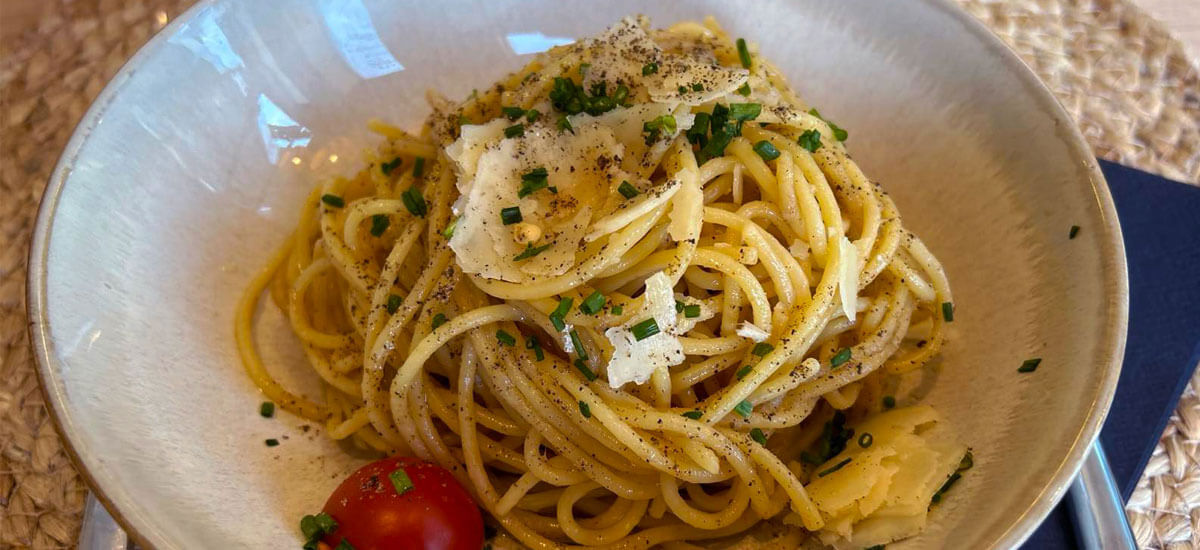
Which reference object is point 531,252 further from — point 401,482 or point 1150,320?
point 1150,320

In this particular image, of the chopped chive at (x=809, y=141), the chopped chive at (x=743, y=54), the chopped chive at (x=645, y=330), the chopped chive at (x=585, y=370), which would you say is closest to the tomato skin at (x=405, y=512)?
the chopped chive at (x=585, y=370)

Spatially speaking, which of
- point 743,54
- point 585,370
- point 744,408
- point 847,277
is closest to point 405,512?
point 585,370

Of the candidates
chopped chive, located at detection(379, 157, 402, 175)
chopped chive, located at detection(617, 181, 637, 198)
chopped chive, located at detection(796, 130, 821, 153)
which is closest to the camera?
chopped chive, located at detection(617, 181, 637, 198)

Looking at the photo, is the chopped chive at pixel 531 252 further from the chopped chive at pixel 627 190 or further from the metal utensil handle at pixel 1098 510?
the metal utensil handle at pixel 1098 510

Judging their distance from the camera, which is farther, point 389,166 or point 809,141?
point 389,166

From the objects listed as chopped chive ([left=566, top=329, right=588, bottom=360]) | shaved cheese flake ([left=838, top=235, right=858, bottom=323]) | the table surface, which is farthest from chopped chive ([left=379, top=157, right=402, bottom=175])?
the table surface

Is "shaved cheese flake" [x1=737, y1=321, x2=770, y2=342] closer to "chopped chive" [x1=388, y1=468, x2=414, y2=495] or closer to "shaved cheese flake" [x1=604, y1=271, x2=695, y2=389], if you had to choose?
"shaved cheese flake" [x1=604, y1=271, x2=695, y2=389]

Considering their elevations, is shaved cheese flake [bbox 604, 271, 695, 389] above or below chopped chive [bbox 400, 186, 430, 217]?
below
